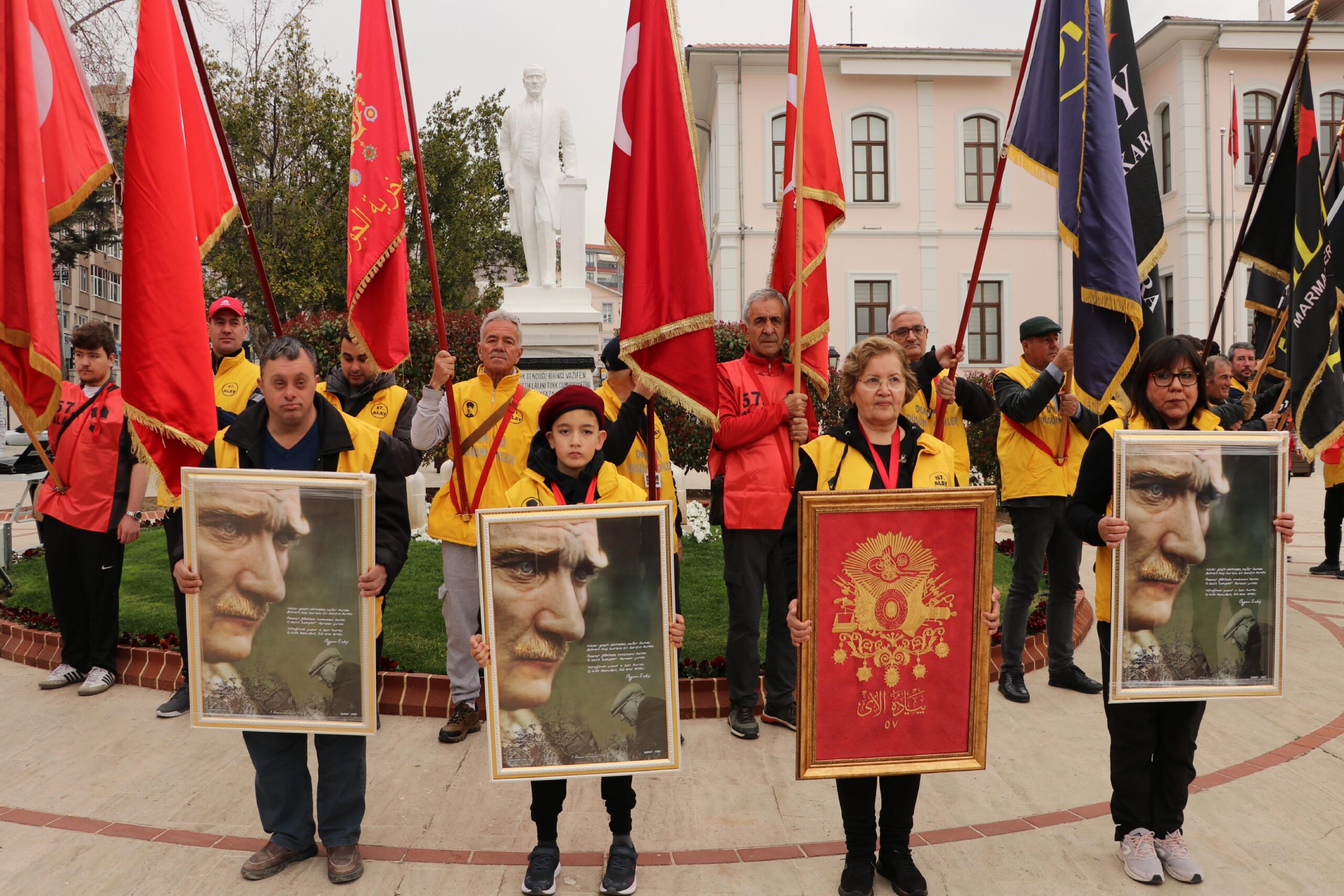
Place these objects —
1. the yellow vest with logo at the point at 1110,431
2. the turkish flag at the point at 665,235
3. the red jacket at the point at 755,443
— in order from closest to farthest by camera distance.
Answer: the yellow vest with logo at the point at 1110,431 → the turkish flag at the point at 665,235 → the red jacket at the point at 755,443

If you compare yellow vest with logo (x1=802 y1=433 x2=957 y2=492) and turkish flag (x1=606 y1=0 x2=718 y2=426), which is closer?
yellow vest with logo (x1=802 y1=433 x2=957 y2=492)

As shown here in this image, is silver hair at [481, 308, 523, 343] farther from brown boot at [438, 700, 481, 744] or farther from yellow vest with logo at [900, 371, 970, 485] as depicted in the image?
yellow vest with logo at [900, 371, 970, 485]

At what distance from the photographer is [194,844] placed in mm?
3689

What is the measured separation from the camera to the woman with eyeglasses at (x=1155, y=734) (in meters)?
3.38

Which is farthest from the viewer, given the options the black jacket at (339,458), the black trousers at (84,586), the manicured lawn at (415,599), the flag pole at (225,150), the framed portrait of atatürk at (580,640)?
the manicured lawn at (415,599)

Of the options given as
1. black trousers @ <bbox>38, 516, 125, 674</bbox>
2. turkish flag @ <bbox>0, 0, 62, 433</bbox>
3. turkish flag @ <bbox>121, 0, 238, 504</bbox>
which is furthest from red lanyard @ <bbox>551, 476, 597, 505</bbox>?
black trousers @ <bbox>38, 516, 125, 674</bbox>

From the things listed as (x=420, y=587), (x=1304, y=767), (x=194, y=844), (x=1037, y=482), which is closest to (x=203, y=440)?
(x=194, y=844)

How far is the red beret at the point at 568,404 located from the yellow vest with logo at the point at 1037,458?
118 inches

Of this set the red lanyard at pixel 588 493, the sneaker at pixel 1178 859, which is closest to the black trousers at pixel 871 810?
the sneaker at pixel 1178 859

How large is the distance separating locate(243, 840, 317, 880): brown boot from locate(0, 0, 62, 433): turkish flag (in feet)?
7.90

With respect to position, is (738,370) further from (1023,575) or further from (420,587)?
(420,587)

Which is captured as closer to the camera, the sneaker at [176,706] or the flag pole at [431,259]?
the flag pole at [431,259]

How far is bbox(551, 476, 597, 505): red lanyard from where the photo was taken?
10.9 ft

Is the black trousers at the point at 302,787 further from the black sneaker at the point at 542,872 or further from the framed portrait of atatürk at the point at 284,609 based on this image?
the black sneaker at the point at 542,872
